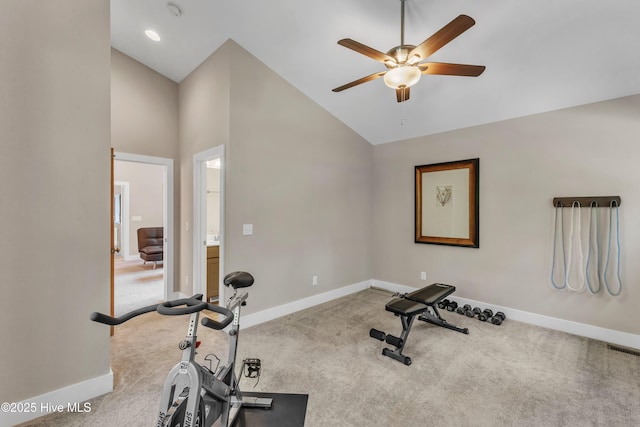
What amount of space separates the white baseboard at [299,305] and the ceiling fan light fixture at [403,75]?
2864mm

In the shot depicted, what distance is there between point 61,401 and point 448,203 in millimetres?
4533

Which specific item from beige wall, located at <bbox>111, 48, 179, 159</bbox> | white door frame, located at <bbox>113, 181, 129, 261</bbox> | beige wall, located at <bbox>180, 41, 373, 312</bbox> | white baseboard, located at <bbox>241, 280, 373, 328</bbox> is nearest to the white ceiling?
beige wall, located at <bbox>111, 48, 179, 159</bbox>

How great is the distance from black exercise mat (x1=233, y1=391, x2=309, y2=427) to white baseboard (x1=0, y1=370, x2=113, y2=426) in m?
1.09

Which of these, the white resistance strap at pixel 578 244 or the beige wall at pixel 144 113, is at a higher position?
the beige wall at pixel 144 113

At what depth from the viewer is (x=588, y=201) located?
3047 mm

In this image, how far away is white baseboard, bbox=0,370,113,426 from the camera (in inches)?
71.6

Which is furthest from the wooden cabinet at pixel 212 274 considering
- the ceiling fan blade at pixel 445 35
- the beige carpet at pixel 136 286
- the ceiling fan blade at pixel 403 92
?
the ceiling fan blade at pixel 445 35

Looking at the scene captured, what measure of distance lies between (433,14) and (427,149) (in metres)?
2.18

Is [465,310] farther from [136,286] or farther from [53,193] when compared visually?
[136,286]

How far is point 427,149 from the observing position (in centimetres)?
435

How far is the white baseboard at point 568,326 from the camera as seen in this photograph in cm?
288

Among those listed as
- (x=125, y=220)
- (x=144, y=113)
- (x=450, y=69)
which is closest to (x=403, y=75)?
(x=450, y=69)

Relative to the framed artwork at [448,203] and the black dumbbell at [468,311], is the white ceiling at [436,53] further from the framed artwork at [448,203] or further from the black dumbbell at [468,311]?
the black dumbbell at [468,311]

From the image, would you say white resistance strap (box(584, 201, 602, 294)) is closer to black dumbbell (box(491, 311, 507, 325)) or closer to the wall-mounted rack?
the wall-mounted rack
